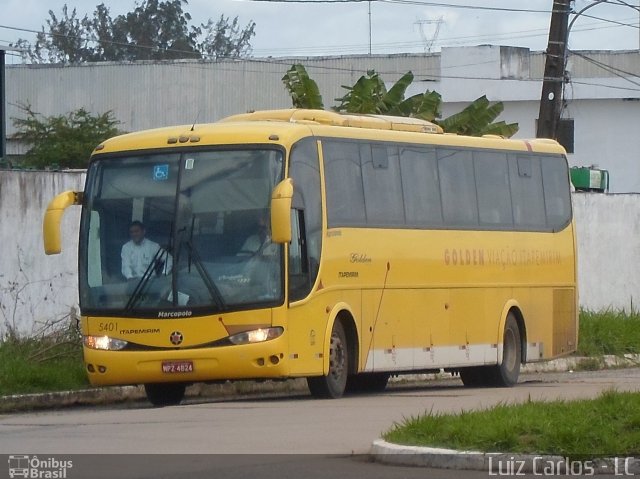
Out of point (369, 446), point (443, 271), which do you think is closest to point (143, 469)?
point (369, 446)

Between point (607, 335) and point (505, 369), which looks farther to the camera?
point (607, 335)

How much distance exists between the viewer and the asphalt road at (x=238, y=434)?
1045 centimetres

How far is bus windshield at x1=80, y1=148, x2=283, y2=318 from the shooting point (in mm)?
16438

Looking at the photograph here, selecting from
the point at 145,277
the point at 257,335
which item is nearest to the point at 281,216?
the point at 257,335

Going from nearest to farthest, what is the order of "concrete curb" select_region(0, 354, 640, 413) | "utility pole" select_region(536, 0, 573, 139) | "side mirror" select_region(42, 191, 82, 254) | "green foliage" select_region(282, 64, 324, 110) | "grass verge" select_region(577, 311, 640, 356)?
"side mirror" select_region(42, 191, 82, 254) → "concrete curb" select_region(0, 354, 640, 413) → "grass verge" select_region(577, 311, 640, 356) → "green foliage" select_region(282, 64, 324, 110) → "utility pole" select_region(536, 0, 573, 139)

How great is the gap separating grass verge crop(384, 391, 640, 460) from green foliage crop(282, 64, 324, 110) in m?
17.7

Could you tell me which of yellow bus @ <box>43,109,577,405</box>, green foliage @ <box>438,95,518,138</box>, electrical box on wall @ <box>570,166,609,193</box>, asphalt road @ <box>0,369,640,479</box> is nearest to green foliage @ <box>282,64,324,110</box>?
green foliage @ <box>438,95,518,138</box>

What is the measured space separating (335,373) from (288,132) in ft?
9.72

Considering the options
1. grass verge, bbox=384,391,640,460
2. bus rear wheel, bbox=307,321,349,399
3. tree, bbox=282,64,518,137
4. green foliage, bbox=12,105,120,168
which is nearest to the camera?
grass verge, bbox=384,391,640,460

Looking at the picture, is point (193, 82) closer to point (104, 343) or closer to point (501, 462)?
point (104, 343)

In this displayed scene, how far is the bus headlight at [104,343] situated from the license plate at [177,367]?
61 centimetres

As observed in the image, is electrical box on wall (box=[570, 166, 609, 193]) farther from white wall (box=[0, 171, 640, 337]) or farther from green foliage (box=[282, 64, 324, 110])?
white wall (box=[0, 171, 640, 337])

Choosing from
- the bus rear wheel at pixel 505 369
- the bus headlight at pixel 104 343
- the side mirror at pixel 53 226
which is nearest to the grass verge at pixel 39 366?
the bus headlight at pixel 104 343

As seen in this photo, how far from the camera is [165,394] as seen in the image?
719 inches
